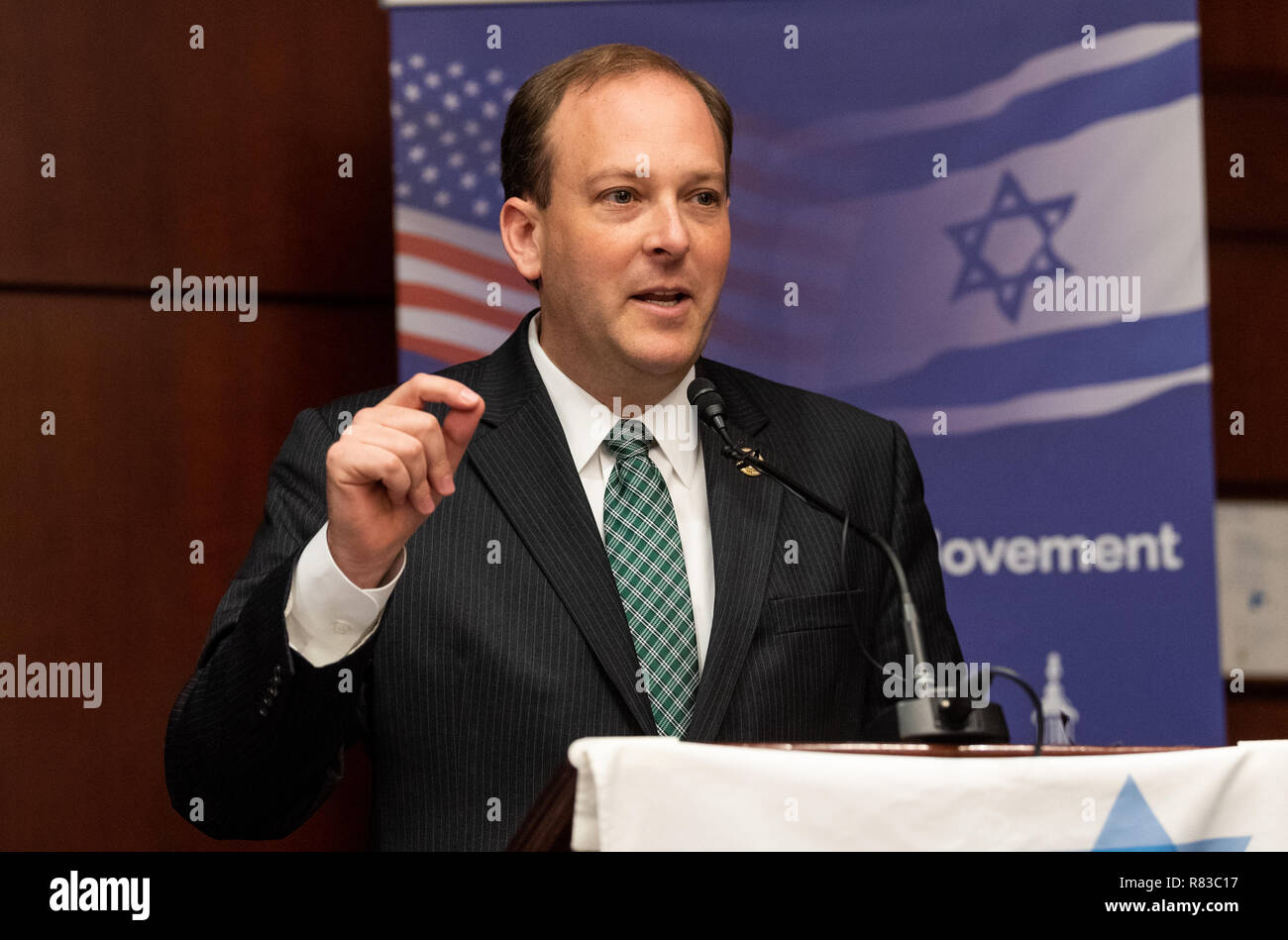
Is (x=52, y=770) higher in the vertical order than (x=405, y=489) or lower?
lower

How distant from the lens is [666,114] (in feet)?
6.84

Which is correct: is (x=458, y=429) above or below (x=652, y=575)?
above

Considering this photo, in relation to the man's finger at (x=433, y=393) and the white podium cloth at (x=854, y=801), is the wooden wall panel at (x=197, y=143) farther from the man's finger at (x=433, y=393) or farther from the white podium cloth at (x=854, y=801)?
the white podium cloth at (x=854, y=801)

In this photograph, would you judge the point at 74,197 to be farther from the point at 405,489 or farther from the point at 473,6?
the point at 405,489

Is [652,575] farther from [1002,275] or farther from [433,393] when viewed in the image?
[1002,275]

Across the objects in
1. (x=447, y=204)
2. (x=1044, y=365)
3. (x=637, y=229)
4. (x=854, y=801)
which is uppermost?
(x=447, y=204)

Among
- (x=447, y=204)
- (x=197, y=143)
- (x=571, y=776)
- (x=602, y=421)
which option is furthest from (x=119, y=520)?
(x=571, y=776)

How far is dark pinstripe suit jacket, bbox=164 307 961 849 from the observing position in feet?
5.57

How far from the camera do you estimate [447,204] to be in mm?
2730

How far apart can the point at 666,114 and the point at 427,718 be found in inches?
37.6

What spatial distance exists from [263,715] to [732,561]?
2.14 feet

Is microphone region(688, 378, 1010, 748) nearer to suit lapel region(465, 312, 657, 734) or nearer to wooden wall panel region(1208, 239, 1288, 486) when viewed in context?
suit lapel region(465, 312, 657, 734)

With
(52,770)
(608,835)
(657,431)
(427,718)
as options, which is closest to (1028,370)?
(657,431)
